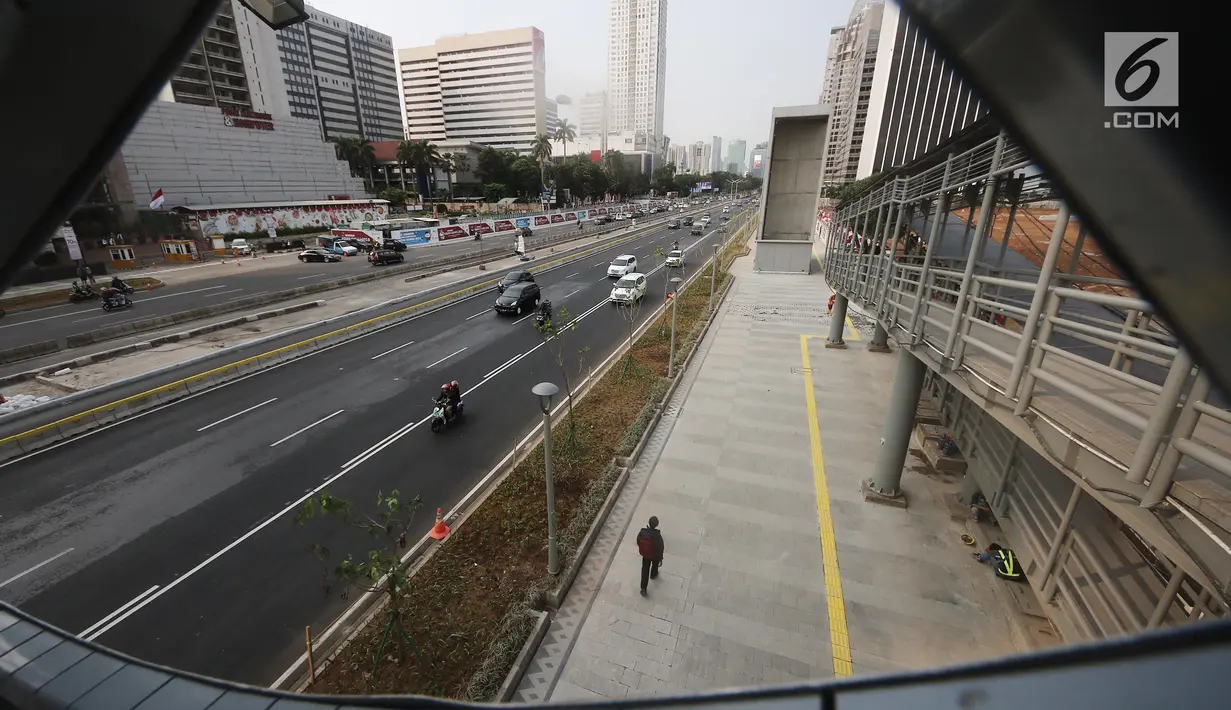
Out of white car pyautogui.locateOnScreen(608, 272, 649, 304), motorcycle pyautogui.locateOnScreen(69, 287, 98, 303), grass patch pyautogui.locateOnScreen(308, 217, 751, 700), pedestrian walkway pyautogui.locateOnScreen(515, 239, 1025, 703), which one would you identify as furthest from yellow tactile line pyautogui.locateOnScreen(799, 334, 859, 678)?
motorcycle pyautogui.locateOnScreen(69, 287, 98, 303)

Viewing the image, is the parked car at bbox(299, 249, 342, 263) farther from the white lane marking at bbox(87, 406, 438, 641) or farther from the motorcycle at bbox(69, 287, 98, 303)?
the white lane marking at bbox(87, 406, 438, 641)

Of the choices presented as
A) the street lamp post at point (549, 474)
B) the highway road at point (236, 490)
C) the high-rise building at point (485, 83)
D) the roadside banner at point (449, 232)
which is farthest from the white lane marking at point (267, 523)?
the high-rise building at point (485, 83)

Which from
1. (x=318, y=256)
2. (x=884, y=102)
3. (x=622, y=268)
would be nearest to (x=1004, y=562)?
(x=622, y=268)

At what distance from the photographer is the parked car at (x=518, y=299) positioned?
1956cm

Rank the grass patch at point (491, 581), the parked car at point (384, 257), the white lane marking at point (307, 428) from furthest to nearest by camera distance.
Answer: the parked car at point (384, 257) → the white lane marking at point (307, 428) → the grass patch at point (491, 581)

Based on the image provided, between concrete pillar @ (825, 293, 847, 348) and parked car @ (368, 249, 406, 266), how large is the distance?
27787 millimetres

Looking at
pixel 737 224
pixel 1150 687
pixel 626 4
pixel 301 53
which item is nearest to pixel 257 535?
pixel 1150 687

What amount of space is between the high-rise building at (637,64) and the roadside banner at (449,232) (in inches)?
4225

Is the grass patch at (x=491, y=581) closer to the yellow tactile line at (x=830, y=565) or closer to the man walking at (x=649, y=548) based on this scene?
the man walking at (x=649, y=548)

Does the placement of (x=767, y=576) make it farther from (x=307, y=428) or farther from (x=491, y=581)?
(x=307, y=428)

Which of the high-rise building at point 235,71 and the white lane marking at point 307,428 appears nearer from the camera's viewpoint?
the white lane marking at point 307,428

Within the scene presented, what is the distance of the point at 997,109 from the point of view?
119cm

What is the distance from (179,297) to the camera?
22938 millimetres

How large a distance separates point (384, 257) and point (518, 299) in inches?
656
